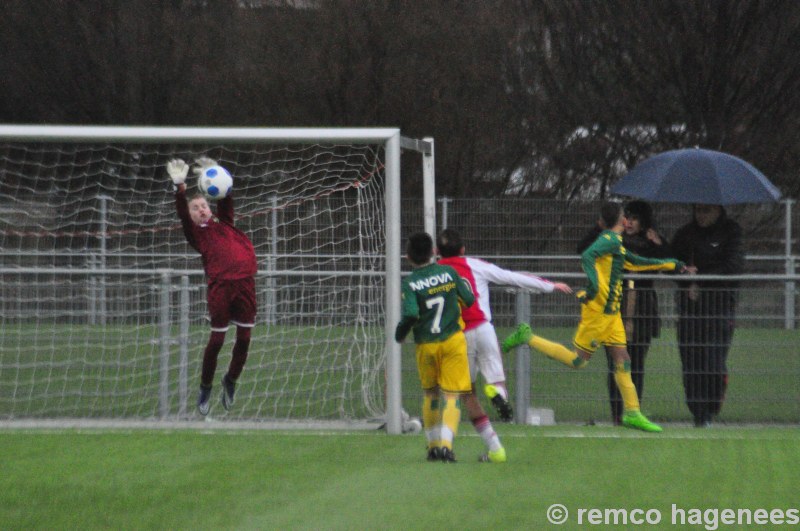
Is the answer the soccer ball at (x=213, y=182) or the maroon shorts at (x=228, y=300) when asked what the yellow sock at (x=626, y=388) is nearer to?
the maroon shorts at (x=228, y=300)

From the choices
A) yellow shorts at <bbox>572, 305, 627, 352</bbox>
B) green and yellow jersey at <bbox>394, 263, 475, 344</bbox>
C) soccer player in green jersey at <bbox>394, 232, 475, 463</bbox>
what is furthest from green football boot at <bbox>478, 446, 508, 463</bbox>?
yellow shorts at <bbox>572, 305, 627, 352</bbox>

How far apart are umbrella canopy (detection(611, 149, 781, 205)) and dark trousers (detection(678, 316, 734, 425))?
1019 mm

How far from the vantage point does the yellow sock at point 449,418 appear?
8.21 meters

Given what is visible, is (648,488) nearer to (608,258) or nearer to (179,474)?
(179,474)

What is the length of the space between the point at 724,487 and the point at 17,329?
814cm

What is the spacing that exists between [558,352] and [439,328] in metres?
2.67

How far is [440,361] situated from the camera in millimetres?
8406

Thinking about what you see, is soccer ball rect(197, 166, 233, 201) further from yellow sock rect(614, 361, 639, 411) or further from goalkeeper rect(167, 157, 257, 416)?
yellow sock rect(614, 361, 639, 411)

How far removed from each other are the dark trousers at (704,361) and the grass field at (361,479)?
145 centimetres

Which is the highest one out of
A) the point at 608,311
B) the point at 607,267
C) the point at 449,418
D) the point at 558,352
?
the point at 607,267

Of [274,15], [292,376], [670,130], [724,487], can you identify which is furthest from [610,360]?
[274,15]

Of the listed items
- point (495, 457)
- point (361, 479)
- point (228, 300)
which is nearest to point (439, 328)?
point (495, 457)

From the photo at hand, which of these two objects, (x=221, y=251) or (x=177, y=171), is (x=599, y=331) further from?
(x=177, y=171)

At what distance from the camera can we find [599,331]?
10547 millimetres
